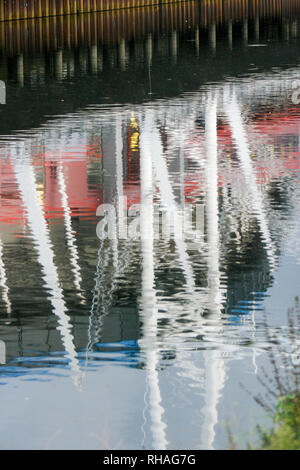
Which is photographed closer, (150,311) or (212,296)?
(150,311)

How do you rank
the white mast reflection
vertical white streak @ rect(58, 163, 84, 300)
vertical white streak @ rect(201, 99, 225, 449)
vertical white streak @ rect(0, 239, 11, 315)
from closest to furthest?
vertical white streak @ rect(201, 99, 225, 449)
the white mast reflection
vertical white streak @ rect(0, 239, 11, 315)
vertical white streak @ rect(58, 163, 84, 300)

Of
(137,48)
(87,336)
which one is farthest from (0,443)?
(137,48)

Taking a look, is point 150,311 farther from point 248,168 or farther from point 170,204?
point 248,168

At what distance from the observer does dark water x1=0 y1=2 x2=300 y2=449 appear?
32.1 ft

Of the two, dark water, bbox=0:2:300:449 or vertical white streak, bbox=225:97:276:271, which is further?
vertical white streak, bbox=225:97:276:271

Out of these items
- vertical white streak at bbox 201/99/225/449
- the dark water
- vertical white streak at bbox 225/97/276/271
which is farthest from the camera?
vertical white streak at bbox 225/97/276/271

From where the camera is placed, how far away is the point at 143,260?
15.4 meters

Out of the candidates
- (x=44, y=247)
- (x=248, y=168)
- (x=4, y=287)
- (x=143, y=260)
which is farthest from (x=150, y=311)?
(x=248, y=168)

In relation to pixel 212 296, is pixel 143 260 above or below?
above

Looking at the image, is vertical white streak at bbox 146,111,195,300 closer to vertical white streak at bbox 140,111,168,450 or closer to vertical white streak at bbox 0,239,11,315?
vertical white streak at bbox 140,111,168,450

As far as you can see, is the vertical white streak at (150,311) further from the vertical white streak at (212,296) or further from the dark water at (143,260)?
the vertical white streak at (212,296)

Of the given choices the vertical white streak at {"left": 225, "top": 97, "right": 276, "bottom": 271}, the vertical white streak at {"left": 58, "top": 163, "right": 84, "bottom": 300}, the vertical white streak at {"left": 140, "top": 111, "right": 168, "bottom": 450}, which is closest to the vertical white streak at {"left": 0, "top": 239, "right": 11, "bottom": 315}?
the vertical white streak at {"left": 58, "top": 163, "right": 84, "bottom": 300}
